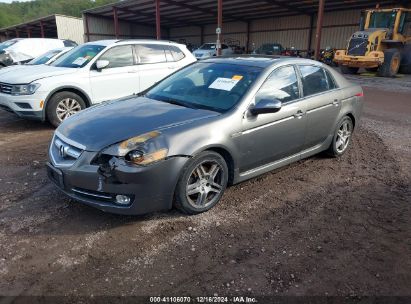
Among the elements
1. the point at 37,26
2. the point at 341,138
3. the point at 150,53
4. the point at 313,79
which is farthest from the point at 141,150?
the point at 37,26

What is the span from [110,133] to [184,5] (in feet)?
89.6

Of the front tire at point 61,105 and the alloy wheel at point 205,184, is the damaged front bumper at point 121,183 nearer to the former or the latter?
the alloy wheel at point 205,184

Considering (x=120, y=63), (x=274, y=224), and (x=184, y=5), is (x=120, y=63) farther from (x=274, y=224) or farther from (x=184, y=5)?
(x=184, y=5)

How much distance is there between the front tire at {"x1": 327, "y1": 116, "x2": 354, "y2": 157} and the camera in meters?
Result: 5.20

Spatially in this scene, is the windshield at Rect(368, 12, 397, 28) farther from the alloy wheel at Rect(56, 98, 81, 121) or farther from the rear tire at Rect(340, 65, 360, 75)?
the alloy wheel at Rect(56, 98, 81, 121)

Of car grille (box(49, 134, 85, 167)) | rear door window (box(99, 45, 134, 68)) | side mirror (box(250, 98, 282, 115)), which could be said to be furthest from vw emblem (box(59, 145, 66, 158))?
rear door window (box(99, 45, 134, 68))

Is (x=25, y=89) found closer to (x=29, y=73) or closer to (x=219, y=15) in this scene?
(x=29, y=73)

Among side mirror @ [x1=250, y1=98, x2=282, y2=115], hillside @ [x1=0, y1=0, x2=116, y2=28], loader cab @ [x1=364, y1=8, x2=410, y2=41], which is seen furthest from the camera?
hillside @ [x1=0, y1=0, x2=116, y2=28]

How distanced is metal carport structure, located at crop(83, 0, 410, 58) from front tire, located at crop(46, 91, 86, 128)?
625 inches

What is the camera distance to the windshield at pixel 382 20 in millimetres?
16944

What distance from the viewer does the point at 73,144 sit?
130 inches

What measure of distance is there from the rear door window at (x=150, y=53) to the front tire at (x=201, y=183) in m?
4.75

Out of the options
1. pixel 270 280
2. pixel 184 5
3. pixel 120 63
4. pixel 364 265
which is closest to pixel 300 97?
pixel 364 265

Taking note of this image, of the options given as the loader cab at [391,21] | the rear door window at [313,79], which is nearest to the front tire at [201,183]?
the rear door window at [313,79]
